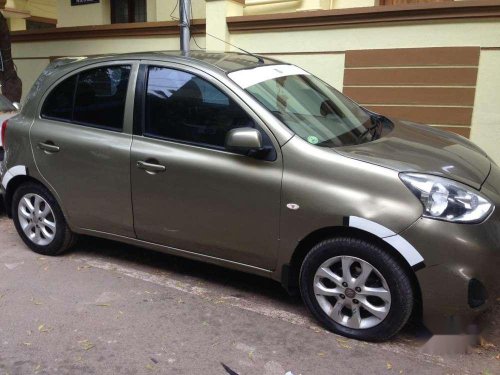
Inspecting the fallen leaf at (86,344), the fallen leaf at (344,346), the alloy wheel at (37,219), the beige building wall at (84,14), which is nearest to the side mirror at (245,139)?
the fallen leaf at (344,346)

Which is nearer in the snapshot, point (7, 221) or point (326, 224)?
point (326, 224)

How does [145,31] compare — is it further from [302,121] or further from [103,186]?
[302,121]

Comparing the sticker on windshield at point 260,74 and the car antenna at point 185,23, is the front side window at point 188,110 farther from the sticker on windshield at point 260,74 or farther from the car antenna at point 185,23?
the car antenna at point 185,23

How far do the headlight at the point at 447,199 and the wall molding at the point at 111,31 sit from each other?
616cm

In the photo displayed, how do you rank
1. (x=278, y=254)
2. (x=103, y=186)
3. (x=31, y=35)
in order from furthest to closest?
(x=31, y=35) < (x=103, y=186) < (x=278, y=254)

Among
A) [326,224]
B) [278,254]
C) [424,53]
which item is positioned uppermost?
[424,53]

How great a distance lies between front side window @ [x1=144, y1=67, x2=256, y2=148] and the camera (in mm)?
3557

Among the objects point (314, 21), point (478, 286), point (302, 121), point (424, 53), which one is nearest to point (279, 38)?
point (314, 21)

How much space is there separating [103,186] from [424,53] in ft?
14.9

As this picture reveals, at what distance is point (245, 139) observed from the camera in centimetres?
326

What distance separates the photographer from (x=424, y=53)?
6.60 meters

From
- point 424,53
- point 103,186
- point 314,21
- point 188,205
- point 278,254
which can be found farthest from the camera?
point 314,21

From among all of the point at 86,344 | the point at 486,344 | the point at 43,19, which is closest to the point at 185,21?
the point at 86,344

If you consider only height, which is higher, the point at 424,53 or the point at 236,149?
the point at 424,53
